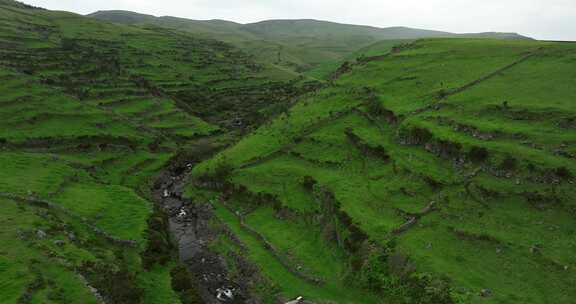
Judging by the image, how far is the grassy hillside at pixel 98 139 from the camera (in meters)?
41.0

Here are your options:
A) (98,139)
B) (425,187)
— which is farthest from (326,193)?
(98,139)

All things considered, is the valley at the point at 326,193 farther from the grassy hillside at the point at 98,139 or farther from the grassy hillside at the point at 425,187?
the grassy hillside at the point at 98,139

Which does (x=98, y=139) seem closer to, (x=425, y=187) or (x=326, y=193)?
(x=326, y=193)

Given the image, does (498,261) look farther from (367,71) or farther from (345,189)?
(367,71)

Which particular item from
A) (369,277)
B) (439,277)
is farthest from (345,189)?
(439,277)

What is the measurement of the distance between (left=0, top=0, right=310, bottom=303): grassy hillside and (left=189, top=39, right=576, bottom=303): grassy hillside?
45.9 feet

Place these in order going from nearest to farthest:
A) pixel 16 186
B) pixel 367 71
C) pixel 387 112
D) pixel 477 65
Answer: pixel 16 186, pixel 387 112, pixel 477 65, pixel 367 71


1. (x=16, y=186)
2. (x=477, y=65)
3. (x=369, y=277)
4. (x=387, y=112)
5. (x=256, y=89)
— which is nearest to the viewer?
(x=369, y=277)

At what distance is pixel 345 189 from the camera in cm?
5734

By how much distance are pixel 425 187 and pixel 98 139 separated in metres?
71.2

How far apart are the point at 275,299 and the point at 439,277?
709 inches

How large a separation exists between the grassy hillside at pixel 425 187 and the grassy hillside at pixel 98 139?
551 inches

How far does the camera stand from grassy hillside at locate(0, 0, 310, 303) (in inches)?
1615

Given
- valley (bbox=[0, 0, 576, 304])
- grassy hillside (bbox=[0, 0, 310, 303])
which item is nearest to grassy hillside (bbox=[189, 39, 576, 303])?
valley (bbox=[0, 0, 576, 304])
